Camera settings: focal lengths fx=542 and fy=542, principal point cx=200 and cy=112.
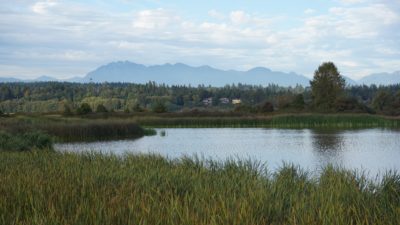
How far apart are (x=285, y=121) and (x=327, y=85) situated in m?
19.7

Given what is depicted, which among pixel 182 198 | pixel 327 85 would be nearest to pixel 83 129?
pixel 182 198

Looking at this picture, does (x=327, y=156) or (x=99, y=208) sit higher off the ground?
(x=99, y=208)

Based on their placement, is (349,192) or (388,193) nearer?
(349,192)

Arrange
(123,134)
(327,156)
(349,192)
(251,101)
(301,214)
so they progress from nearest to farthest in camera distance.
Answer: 1. (301,214)
2. (349,192)
3. (327,156)
4. (123,134)
5. (251,101)

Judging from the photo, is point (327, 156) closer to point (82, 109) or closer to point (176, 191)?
point (176, 191)

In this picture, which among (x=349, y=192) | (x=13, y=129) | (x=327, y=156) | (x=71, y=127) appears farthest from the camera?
(x=71, y=127)

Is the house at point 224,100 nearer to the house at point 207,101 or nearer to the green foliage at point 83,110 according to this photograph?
the house at point 207,101

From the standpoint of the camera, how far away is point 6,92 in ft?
410

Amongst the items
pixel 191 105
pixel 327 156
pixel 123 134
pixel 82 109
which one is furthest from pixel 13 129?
pixel 191 105

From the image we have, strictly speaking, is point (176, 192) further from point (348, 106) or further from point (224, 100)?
point (224, 100)

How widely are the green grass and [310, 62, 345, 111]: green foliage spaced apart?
6458cm

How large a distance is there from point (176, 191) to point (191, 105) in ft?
370

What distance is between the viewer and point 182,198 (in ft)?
31.0

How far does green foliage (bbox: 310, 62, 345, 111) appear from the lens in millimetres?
75938
